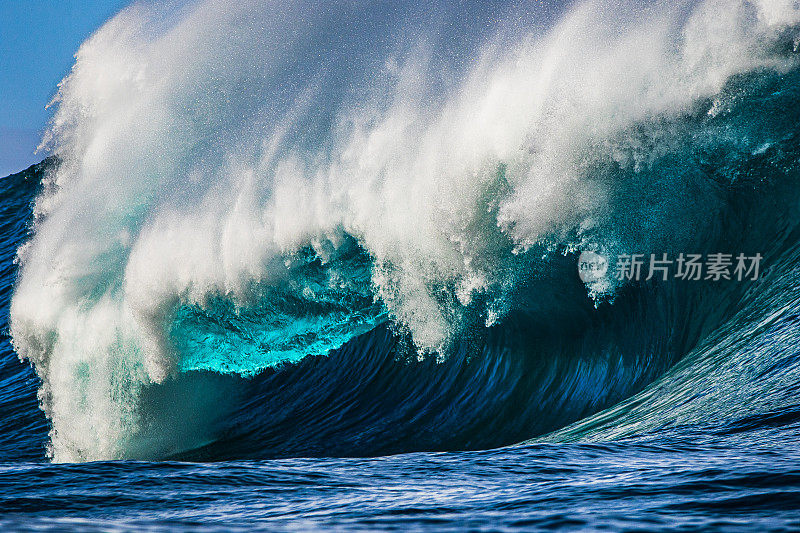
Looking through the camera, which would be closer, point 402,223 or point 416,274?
point 416,274

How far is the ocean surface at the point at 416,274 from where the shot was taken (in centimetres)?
253

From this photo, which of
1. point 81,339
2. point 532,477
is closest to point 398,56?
point 81,339

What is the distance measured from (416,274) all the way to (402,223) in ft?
1.67

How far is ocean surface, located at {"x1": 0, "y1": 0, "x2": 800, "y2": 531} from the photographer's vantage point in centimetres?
253

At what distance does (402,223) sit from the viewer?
7293 millimetres

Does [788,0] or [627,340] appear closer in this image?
[788,0]

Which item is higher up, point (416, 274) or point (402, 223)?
point (402, 223)

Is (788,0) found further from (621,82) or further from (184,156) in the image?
(184,156)

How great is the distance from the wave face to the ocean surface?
0.09 ft

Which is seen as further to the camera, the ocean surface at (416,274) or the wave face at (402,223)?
the wave face at (402,223)

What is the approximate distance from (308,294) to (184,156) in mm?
2528

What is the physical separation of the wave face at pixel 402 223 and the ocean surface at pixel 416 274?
28mm

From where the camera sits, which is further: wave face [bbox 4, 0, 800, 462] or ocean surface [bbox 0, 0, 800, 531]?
wave face [bbox 4, 0, 800, 462]

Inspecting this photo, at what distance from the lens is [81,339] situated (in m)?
9.32
